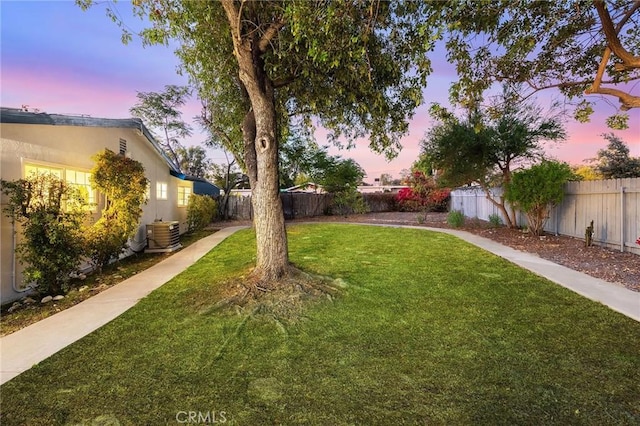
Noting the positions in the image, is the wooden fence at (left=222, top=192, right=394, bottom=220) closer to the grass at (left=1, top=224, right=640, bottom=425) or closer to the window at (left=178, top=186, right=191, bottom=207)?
the window at (left=178, top=186, right=191, bottom=207)

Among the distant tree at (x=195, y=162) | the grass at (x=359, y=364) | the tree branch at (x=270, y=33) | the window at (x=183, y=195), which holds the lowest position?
the grass at (x=359, y=364)

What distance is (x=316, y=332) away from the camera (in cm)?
372

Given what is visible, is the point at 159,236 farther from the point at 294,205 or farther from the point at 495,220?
the point at 495,220

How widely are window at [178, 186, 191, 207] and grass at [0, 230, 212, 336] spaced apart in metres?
4.77

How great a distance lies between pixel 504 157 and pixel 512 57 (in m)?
5.72

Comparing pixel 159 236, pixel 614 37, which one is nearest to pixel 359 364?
pixel 614 37

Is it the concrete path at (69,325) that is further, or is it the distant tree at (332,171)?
the distant tree at (332,171)

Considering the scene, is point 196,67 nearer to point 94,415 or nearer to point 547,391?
point 94,415

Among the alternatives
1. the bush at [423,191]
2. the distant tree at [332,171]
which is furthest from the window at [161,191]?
the bush at [423,191]

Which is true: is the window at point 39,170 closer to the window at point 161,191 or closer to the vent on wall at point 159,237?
the vent on wall at point 159,237

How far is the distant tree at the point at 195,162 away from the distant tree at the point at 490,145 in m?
20.8

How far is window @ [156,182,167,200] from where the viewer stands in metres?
10.8

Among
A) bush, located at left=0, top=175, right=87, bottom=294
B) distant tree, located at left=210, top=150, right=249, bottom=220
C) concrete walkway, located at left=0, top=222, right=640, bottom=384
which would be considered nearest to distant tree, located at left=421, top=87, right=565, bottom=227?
concrete walkway, located at left=0, top=222, right=640, bottom=384

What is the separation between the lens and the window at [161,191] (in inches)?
427
